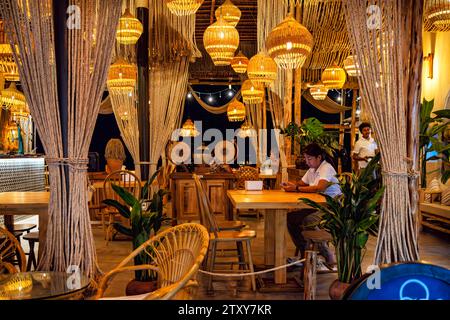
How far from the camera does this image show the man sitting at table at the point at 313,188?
4.38m

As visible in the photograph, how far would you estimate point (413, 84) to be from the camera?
2.82 meters

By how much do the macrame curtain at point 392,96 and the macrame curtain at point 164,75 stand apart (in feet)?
15.1

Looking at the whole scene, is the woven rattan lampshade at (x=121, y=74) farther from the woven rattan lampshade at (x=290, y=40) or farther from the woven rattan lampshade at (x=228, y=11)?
the woven rattan lampshade at (x=290, y=40)

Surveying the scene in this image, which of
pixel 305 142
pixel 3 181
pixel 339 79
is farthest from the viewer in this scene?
pixel 339 79

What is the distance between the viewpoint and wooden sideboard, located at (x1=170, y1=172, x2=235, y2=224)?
22.1 ft

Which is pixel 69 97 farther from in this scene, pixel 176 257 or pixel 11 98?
pixel 11 98

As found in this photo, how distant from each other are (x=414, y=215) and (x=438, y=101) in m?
6.25

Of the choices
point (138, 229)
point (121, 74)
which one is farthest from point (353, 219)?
point (121, 74)

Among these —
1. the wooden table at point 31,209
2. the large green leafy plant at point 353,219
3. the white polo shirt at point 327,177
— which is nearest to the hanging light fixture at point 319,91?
the white polo shirt at point 327,177

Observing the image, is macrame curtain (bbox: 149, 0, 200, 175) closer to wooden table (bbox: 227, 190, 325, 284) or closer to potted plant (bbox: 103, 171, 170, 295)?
wooden table (bbox: 227, 190, 325, 284)

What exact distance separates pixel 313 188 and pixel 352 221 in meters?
1.46
